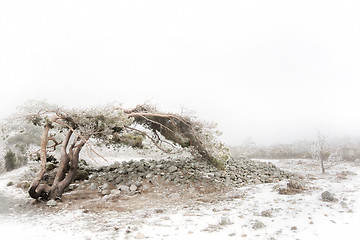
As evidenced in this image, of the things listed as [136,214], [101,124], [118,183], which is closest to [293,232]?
[136,214]

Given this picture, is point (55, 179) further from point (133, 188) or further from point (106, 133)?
point (133, 188)

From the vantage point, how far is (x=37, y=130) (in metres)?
26.9

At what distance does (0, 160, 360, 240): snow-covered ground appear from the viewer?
454 cm

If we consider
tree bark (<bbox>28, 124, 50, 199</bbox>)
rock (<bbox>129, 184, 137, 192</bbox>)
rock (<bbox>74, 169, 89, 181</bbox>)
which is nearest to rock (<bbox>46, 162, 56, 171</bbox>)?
rock (<bbox>74, 169, 89, 181</bbox>)

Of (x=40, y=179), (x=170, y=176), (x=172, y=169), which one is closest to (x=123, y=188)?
(x=170, y=176)

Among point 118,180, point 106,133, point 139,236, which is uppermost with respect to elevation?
point 106,133

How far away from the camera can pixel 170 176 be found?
11.0m

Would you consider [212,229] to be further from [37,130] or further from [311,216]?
[37,130]

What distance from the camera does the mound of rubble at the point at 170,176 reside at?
1036cm

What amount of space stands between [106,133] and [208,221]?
5.44 m

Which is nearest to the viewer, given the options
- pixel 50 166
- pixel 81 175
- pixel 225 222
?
pixel 225 222

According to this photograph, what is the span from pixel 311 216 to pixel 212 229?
8.29ft

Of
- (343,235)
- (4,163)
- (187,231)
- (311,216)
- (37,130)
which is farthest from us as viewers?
(37,130)

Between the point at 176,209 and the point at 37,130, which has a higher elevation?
the point at 37,130
